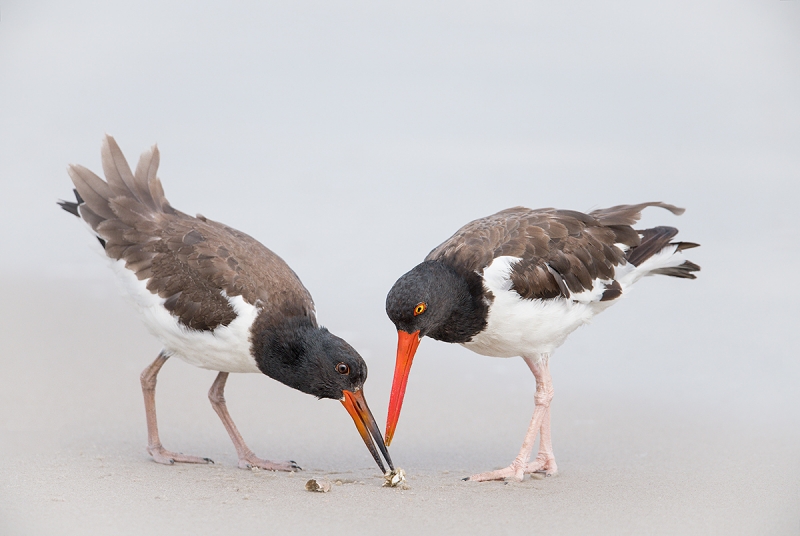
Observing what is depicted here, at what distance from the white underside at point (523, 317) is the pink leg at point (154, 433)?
2.14 m

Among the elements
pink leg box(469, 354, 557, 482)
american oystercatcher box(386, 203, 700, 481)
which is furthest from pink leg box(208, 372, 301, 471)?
pink leg box(469, 354, 557, 482)

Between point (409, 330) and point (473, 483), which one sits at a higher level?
point (409, 330)

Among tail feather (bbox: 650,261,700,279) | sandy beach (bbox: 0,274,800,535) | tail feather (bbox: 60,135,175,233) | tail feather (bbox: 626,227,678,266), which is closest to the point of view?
sandy beach (bbox: 0,274,800,535)

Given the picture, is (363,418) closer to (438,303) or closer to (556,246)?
(438,303)

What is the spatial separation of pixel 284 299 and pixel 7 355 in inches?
138

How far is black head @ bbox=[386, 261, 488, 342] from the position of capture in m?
5.90

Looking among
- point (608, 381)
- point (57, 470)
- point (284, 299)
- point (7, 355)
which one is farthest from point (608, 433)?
point (7, 355)

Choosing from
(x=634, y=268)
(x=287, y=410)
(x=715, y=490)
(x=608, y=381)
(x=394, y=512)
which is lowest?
(x=394, y=512)

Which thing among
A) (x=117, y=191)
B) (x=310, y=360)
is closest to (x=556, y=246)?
(x=310, y=360)

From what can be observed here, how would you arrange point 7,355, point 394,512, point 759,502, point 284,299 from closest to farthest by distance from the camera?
point 394,512, point 759,502, point 284,299, point 7,355

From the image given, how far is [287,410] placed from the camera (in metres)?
7.85

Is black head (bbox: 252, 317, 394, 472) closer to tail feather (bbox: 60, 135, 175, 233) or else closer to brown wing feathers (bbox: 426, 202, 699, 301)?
brown wing feathers (bbox: 426, 202, 699, 301)

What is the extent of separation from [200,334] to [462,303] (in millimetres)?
1753

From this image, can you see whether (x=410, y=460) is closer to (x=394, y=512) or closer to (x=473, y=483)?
(x=473, y=483)
